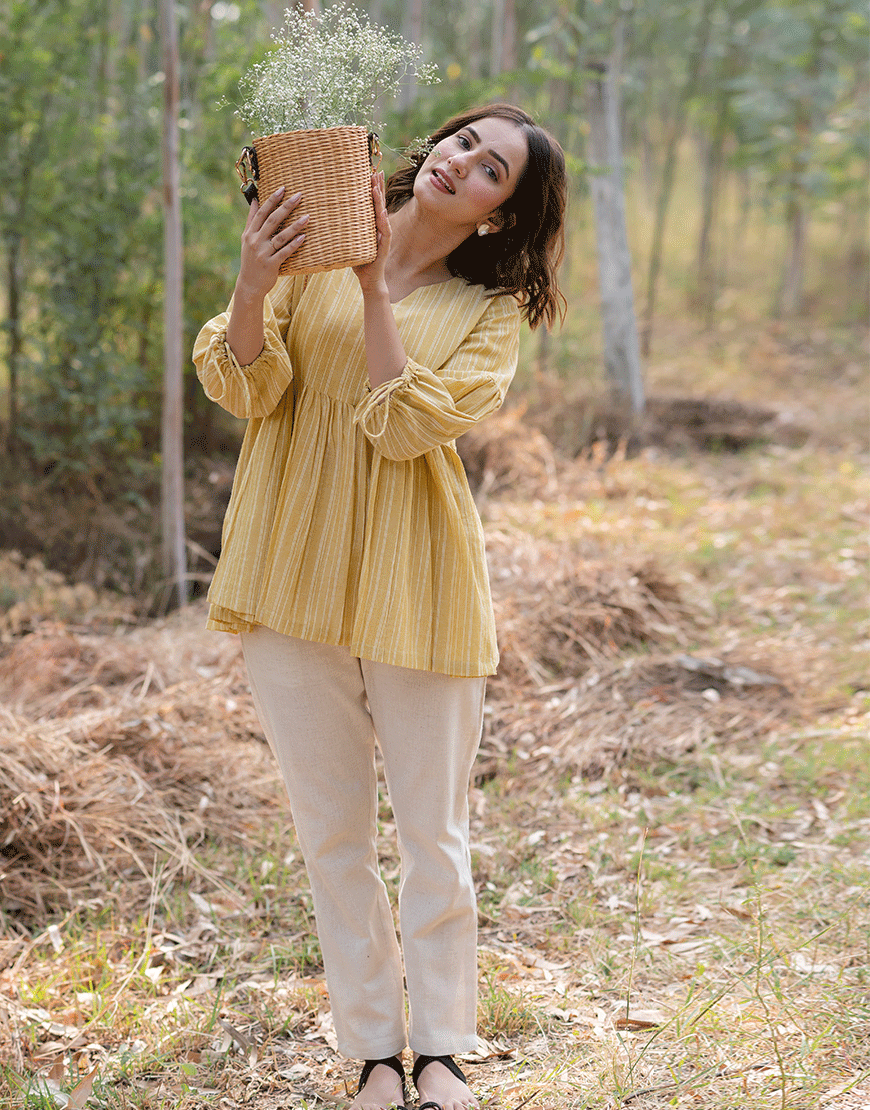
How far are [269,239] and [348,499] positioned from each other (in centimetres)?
43

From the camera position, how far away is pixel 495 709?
366cm

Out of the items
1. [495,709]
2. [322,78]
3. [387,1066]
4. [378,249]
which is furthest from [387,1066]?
[495,709]

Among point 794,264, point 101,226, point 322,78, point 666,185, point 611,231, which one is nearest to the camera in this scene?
point 322,78

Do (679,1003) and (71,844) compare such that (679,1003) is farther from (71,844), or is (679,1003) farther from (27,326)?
(27,326)

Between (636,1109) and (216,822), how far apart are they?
1.50 m

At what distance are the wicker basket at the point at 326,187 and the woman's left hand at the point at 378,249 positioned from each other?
0.03 m

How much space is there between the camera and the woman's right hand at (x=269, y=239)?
1534 millimetres

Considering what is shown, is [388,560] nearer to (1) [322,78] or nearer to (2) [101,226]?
(1) [322,78]

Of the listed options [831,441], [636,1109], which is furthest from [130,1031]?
[831,441]

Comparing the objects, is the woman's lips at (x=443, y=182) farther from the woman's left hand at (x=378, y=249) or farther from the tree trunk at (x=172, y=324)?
the tree trunk at (x=172, y=324)

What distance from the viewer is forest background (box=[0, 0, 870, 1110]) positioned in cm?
206

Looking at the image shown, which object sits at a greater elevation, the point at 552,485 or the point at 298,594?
the point at 298,594

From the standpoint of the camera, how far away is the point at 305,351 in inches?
69.4

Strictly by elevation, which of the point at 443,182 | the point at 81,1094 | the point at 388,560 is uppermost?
the point at 443,182
